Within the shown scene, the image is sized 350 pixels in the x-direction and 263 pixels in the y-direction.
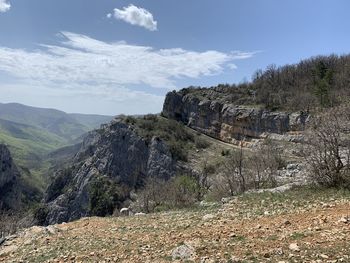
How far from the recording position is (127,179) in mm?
106125

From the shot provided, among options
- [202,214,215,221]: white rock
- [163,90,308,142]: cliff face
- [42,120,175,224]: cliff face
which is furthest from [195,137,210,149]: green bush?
[202,214,215,221]: white rock

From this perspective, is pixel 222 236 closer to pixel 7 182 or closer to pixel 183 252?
pixel 183 252

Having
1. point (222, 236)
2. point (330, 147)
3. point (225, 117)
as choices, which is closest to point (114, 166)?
point (225, 117)

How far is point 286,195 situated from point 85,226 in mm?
11597

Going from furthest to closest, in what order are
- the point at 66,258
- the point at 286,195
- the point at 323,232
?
the point at 286,195
the point at 66,258
the point at 323,232

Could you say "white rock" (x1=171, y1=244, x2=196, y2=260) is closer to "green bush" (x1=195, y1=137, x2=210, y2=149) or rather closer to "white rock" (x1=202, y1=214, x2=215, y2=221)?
"white rock" (x1=202, y1=214, x2=215, y2=221)

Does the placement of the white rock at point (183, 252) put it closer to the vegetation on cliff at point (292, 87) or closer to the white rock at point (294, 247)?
the white rock at point (294, 247)

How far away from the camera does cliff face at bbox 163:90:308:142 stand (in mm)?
91625

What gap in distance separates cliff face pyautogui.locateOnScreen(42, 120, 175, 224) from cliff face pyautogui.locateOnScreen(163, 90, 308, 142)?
20.9 metres

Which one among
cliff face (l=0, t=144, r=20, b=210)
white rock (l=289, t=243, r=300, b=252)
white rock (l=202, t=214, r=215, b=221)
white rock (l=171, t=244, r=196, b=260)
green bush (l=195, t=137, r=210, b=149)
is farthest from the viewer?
cliff face (l=0, t=144, r=20, b=210)

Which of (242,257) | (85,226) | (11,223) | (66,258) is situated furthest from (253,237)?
(11,223)

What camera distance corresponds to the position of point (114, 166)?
110 metres

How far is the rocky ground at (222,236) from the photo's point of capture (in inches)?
446

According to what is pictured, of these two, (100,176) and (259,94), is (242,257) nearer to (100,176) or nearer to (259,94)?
(100,176)
